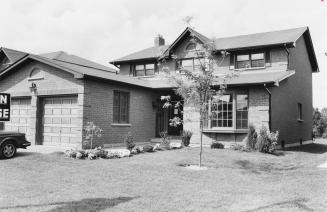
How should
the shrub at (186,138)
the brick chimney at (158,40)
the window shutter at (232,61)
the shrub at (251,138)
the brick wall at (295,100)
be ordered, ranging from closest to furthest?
the shrub at (251,138)
the shrub at (186,138)
the brick wall at (295,100)
the window shutter at (232,61)
the brick chimney at (158,40)

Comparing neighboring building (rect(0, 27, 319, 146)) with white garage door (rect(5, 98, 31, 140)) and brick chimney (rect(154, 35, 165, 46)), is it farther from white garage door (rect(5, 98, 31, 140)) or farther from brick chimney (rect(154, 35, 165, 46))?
brick chimney (rect(154, 35, 165, 46))

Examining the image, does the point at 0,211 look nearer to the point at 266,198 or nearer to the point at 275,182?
the point at 266,198

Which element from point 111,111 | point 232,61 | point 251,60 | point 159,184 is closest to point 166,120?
Answer: point 111,111

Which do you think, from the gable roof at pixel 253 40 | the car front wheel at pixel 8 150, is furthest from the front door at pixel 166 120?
the car front wheel at pixel 8 150

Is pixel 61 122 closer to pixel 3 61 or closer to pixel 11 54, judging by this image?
pixel 11 54

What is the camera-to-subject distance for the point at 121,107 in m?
18.0

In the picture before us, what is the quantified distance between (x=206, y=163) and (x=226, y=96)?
619cm

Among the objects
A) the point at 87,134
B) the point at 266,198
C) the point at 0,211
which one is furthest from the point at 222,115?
the point at 0,211

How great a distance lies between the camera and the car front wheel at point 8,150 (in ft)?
41.9

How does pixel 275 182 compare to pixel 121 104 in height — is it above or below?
below

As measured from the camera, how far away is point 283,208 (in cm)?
705

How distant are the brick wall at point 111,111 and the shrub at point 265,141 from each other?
6725 mm

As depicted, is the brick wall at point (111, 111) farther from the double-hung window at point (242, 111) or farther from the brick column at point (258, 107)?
the brick column at point (258, 107)

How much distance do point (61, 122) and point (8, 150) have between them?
3744 millimetres
